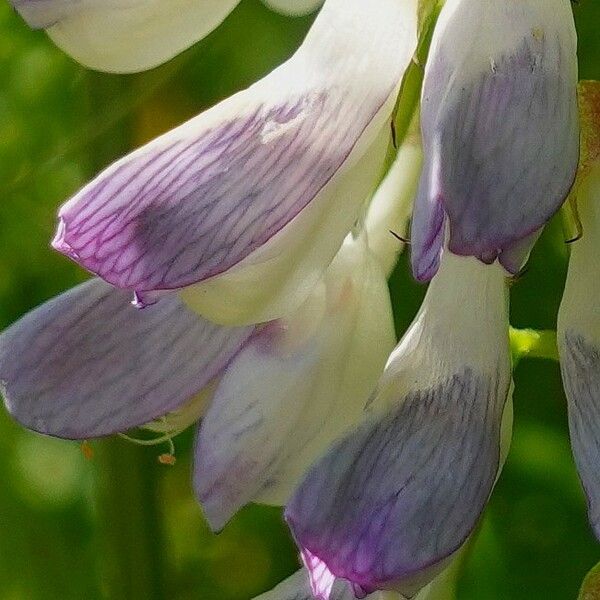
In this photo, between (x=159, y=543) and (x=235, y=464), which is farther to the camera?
(x=159, y=543)

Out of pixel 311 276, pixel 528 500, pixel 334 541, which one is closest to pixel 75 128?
pixel 528 500

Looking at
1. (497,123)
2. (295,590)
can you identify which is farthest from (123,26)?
(295,590)

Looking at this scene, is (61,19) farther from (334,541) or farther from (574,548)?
(574,548)

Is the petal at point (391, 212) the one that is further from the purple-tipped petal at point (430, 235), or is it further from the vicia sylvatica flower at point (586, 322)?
the purple-tipped petal at point (430, 235)

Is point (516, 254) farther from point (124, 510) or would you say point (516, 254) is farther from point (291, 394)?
point (124, 510)

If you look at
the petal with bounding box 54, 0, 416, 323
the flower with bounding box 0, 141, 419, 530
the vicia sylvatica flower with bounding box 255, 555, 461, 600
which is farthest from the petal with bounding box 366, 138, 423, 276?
the vicia sylvatica flower with bounding box 255, 555, 461, 600

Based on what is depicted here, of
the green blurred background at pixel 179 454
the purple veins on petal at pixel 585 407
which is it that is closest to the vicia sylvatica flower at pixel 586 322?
the purple veins on petal at pixel 585 407

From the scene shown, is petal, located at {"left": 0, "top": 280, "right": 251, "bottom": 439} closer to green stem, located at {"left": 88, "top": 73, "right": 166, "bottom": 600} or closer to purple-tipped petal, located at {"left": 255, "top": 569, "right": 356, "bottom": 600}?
purple-tipped petal, located at {"left": 255, "top": 569, "right": 356, "bottom": 600}
